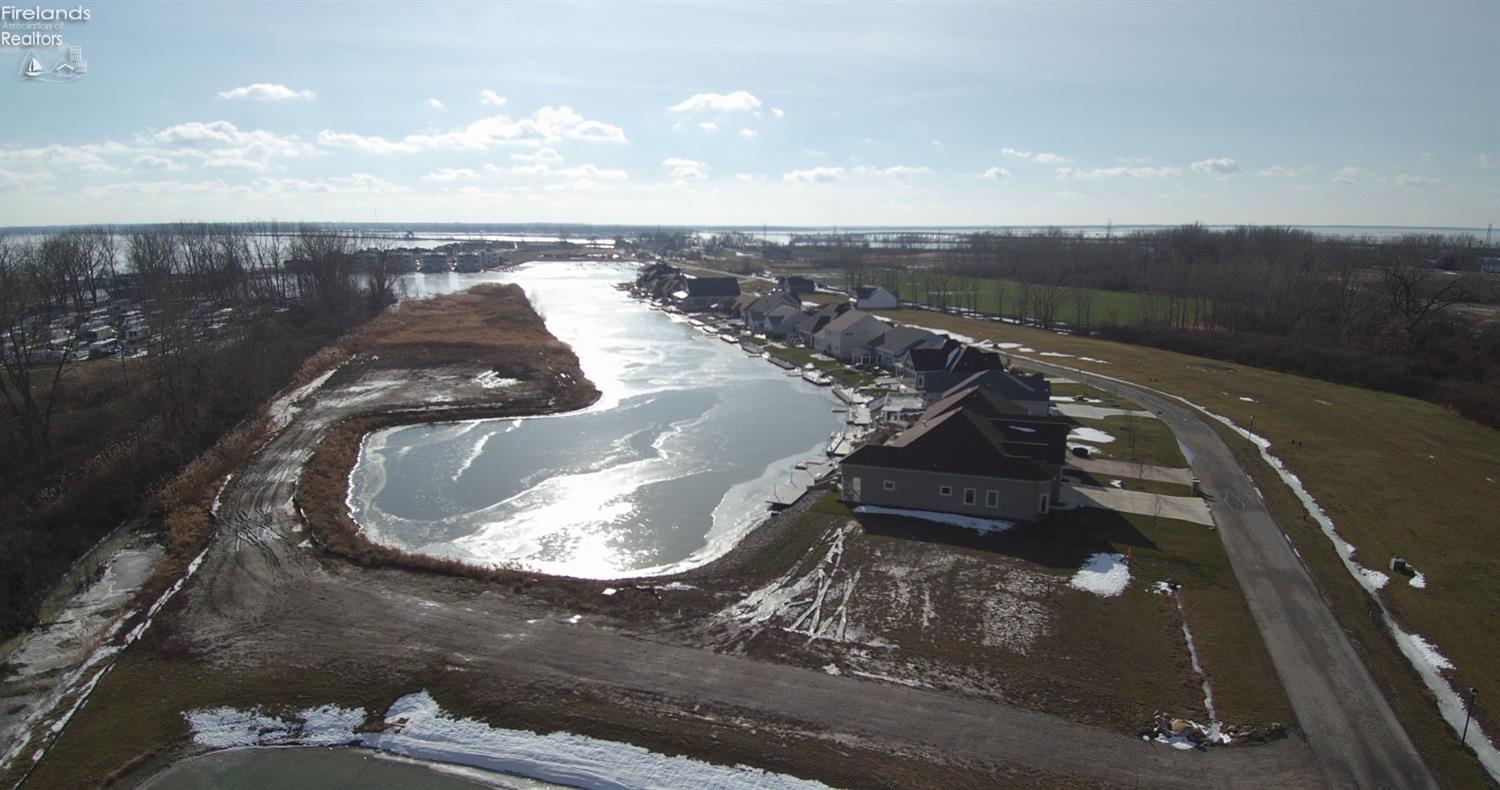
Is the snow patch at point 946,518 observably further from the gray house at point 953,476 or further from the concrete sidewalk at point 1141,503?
the concrete sidewalk at point 1141,503

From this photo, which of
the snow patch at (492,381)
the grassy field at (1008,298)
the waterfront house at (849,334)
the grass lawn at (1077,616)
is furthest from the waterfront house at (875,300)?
the grass lawn at (1077,616)

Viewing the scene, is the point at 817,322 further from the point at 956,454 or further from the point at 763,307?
the point at 956,454

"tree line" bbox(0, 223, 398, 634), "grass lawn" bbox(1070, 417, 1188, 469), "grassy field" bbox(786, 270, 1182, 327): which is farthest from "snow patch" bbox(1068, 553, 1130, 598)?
"grassy field" bbox(786, 270, 1182, 327)

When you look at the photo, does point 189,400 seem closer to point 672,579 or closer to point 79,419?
point 79,419

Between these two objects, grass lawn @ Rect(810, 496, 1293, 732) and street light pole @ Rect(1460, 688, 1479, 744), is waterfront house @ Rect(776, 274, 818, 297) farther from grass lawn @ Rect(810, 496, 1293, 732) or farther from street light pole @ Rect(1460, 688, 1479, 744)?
street light pole @ Rect(1460, 688, 1479, 744)

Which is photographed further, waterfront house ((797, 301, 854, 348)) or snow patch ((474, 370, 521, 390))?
waterfront house ((797, 301, 854, 348))

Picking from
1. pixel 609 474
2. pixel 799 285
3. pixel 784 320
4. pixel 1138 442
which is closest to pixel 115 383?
pixel 609 474
